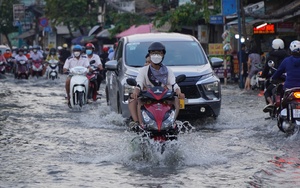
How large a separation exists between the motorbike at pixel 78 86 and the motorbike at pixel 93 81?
2.66 feet

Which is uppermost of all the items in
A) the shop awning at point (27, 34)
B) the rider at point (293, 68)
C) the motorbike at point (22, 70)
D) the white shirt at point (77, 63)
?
the rider at point (293, 68)

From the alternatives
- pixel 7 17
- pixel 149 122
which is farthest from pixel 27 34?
pixel 149 122

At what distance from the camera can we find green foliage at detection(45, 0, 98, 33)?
62312mm

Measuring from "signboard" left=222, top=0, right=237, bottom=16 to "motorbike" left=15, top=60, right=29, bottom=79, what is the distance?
537 inches

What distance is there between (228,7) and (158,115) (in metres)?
19.8

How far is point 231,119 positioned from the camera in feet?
57.4

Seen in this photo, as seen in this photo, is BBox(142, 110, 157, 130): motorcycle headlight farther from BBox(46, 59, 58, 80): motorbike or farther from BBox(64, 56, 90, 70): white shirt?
BBox(46, 59, 58, 80): motorbike

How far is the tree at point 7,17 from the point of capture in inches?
3332

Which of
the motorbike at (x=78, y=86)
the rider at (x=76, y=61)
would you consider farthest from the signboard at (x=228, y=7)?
the motorbike at (x=78, y=86)

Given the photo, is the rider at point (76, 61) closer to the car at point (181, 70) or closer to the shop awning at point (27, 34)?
the car at point (181, 70)

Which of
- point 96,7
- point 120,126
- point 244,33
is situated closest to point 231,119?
point 120,126

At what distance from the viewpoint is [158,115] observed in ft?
35.9

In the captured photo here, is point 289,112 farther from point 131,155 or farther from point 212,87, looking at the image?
point 131,155

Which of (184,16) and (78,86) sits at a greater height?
(184,16)
